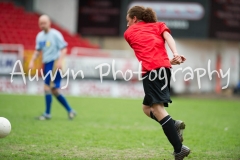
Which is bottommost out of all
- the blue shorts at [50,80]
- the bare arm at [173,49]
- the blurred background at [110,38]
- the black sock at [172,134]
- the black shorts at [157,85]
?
the blurred background at [110,38]

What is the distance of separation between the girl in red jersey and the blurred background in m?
12.7

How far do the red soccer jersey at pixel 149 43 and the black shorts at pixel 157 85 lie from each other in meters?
0.07

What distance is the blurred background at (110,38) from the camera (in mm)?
19297

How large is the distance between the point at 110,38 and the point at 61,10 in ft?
10.3

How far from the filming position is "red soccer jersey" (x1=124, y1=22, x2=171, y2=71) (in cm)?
588

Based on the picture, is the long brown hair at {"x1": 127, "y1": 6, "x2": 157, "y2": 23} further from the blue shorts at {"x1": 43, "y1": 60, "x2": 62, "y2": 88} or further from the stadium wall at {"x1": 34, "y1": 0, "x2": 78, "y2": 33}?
the stadium wall at {"x1": 34, "y1": 0, "x2": 78, "y2": 33}

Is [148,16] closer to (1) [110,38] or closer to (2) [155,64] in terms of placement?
(2) [155,64]

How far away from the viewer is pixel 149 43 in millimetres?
5895

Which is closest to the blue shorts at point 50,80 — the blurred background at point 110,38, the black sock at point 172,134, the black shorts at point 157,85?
the black shorts at point 157,85

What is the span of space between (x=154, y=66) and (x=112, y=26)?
18.5 m

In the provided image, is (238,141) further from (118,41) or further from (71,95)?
(118,41)

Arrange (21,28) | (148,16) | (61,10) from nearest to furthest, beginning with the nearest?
(148,16), (21,28), (61,10)

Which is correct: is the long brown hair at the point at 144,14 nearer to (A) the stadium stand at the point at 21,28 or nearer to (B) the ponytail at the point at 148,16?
(B) the ponytail at the point at 148,16

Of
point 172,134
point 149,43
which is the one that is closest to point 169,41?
point 149,43
